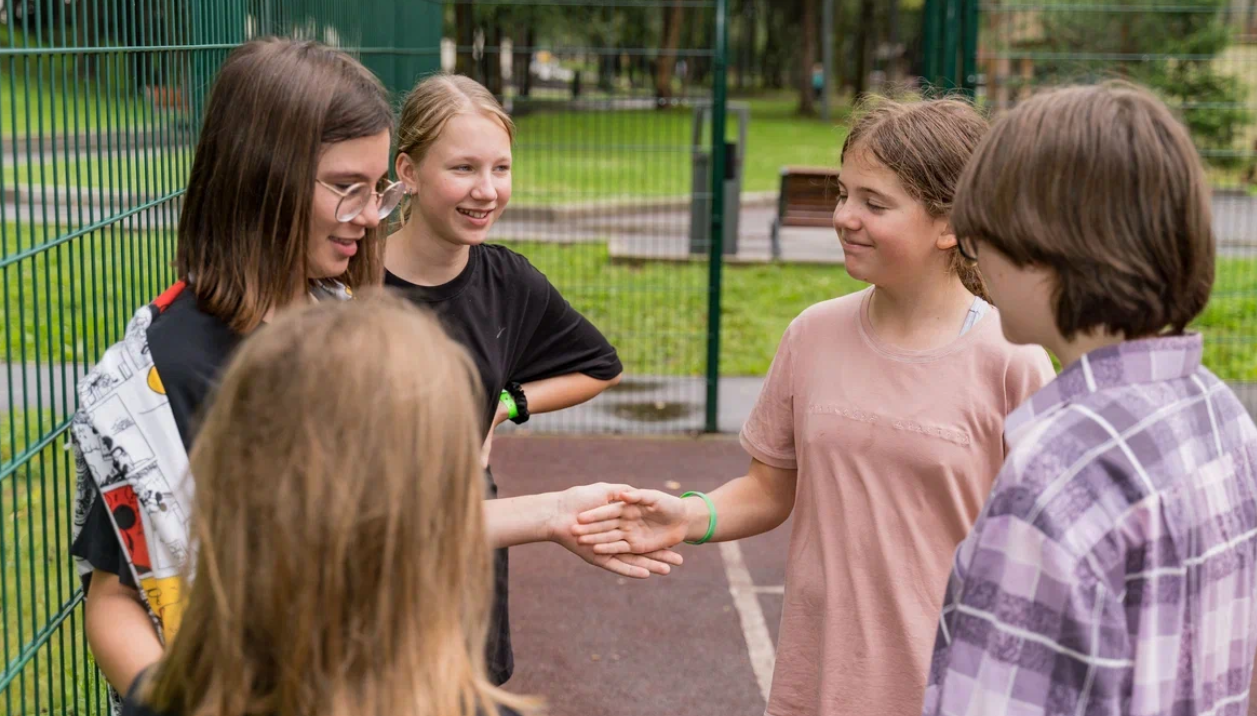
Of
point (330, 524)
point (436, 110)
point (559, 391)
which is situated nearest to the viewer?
point (330, 524)

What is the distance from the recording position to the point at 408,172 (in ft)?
9.98

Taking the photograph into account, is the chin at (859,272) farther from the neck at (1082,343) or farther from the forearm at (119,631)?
the forearm at (119,631)

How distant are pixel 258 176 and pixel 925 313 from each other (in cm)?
123

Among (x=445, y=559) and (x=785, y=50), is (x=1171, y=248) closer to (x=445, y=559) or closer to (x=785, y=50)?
(x=445, y=559)

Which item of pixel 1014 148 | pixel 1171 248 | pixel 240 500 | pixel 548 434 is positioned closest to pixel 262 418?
pixel 240 500

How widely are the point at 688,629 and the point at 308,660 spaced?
366 cm

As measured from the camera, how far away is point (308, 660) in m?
1.39

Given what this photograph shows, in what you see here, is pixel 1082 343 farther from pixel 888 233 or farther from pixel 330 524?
pixel 330 524

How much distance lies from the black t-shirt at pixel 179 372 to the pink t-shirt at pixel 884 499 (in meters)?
1.12

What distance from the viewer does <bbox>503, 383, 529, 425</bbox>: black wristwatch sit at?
124 inches

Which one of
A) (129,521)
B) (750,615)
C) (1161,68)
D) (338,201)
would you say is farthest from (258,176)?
(1161,68)

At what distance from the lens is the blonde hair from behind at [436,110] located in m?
2.98

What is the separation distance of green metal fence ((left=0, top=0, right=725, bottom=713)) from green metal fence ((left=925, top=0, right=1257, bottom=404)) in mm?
1274

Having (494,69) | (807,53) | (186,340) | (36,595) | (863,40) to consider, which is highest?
(863,40)
